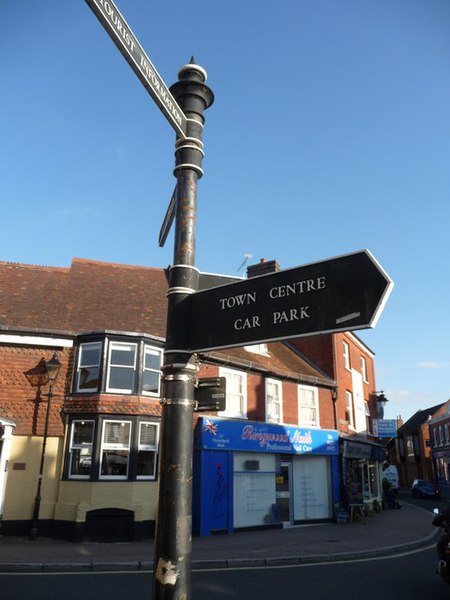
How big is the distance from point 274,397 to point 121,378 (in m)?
6.87

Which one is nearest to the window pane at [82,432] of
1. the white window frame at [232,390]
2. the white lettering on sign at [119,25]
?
the white window frame at [232,390]

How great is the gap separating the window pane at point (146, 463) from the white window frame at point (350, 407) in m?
12.3

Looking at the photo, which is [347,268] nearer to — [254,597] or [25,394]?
[254,597]

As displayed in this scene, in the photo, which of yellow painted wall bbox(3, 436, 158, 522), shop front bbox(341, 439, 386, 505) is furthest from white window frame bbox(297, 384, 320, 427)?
yellow painted wall bbox(3, 436, 158, 522)

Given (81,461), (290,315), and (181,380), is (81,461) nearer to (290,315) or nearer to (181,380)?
(181,380)

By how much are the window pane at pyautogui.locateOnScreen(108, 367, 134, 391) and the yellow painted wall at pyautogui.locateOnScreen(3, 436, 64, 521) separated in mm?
2273

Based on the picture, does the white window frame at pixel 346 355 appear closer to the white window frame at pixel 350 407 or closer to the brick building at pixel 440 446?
the white window frame at pixel 350 407

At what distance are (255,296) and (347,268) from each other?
2.11 ft

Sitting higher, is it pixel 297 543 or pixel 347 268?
pixel 347 268

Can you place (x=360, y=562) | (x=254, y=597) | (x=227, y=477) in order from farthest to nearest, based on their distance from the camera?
(x=227, y=477) < (x=360, y=562) < (x=254, y=597)

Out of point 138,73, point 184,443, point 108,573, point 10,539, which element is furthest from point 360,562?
point 138,73

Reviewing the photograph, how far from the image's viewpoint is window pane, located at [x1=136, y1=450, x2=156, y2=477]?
585 inches

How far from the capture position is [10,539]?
43.4ft

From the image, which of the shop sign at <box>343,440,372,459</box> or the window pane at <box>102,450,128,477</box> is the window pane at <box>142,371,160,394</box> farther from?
the shop sign at <box>343,440,372,459</box>
